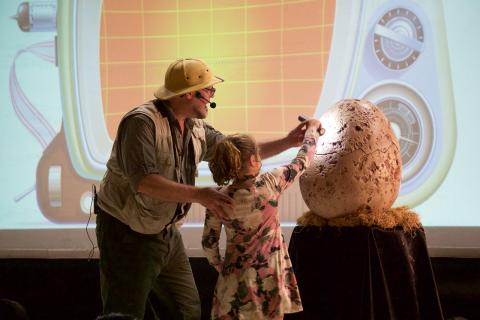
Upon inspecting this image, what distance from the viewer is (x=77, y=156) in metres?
4.39

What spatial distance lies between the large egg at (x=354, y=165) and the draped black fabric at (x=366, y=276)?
0.13 m

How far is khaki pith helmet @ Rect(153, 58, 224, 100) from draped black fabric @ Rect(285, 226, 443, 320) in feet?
2.81

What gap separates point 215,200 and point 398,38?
202 cm

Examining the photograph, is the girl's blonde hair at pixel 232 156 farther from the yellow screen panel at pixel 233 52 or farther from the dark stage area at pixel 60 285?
the dark stage area at pixel 60 285

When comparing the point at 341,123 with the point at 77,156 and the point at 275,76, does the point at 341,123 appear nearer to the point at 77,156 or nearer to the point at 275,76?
the point at 275,76

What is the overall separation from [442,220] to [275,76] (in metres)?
1.37

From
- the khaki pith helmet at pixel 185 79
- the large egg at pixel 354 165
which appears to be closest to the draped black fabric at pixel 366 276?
the large egg at pixel 354 165

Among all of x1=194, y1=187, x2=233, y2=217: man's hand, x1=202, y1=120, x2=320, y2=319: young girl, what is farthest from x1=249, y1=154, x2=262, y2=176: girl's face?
x1=194, y1=187, x2=233, y2=217: man's hand

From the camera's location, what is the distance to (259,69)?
411cm

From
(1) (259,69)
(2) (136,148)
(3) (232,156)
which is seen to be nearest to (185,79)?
(2) (136,148)

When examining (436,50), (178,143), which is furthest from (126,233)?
(436,50)

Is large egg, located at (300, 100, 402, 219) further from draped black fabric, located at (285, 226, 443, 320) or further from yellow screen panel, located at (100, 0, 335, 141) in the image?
yellow screen panel, located at (100, 0, 335, 141)

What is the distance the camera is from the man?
9.18 ft

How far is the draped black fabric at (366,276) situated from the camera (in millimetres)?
2783
